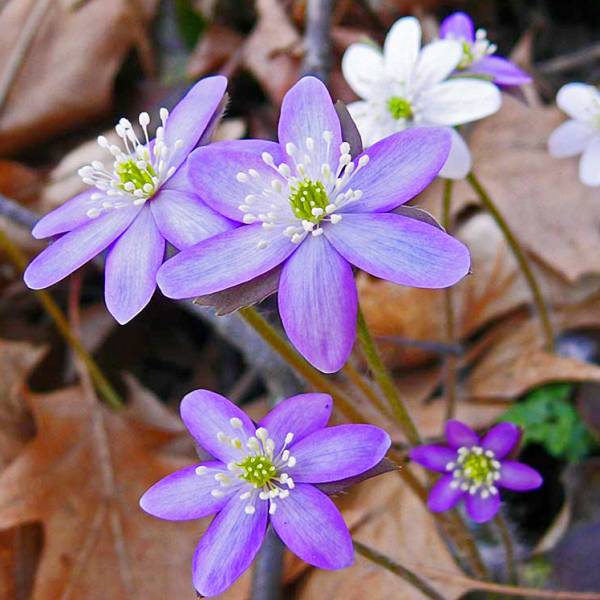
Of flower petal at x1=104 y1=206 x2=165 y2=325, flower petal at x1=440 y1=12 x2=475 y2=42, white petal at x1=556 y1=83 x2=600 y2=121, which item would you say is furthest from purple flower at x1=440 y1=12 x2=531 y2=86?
flower petal at x1=104 y1=206 x2=165 y2=325

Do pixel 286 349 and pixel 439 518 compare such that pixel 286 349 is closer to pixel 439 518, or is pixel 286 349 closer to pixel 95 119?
pixel 439 518

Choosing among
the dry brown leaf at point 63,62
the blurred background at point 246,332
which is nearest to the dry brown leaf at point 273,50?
the blurred background at point 246,332

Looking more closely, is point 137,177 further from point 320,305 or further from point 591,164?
point 591,164

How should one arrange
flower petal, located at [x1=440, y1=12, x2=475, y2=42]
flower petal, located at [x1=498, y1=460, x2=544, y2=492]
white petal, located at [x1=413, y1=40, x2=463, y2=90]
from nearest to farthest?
flower petal, located at [x1=498, y1=460, x2=544, y2=492]
white petal, located at [x1=413, y1=40, x2=463, y2=90]
flower petal, located at [x1=440, y1=12, x2=475, y2=42]

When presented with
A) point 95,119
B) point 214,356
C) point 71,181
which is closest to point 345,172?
point 214,356

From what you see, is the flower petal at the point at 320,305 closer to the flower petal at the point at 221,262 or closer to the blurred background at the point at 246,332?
the flower petal at the point at 221,262

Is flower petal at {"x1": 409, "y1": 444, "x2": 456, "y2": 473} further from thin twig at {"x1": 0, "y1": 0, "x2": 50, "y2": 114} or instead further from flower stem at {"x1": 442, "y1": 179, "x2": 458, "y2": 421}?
thin twig at {"x1": 0, "y1": 0, "x2": 50, "y2": 114}
